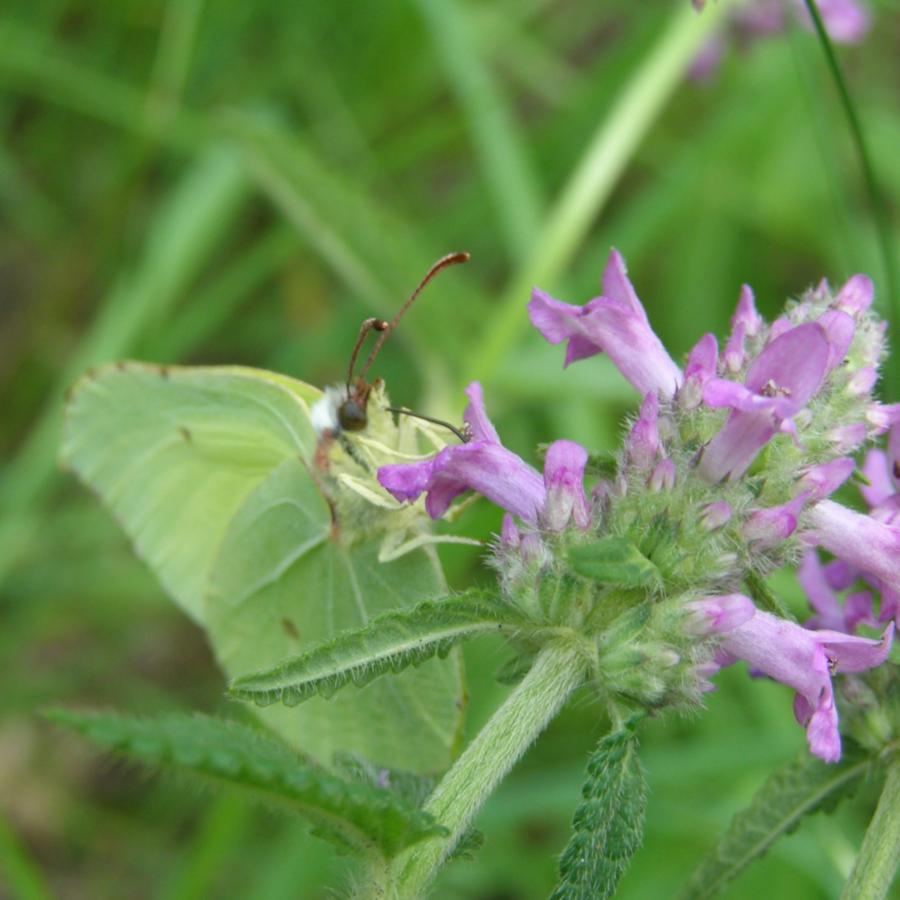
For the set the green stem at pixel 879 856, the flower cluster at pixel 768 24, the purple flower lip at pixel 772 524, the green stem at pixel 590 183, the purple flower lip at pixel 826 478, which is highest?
the flower cluster at pixel 768 24

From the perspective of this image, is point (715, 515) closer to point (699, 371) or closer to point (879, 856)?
point (699, 371)

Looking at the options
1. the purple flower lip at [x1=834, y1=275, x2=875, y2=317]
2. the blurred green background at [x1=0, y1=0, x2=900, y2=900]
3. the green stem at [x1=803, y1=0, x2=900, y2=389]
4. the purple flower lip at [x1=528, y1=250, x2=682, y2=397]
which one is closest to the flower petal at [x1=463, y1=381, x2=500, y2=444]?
the purple flower lip at [x1=528, y1=250, x2=682, y2=397]

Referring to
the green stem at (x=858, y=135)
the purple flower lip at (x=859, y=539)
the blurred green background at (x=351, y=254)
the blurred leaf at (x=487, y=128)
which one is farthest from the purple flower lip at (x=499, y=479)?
the blurred leaf at (x=487, y=128)

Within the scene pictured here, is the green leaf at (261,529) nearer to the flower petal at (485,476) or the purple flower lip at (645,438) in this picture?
the flower petal at (485,476)

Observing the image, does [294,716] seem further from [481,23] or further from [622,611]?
[481,23]

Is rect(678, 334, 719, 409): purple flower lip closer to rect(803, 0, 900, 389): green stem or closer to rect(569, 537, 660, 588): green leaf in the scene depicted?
rect(569, 537, 660, 588): green leaf

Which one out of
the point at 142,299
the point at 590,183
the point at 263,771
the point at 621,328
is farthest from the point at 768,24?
the point at 263,771

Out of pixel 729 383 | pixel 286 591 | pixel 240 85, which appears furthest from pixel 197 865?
pixel 240 85
